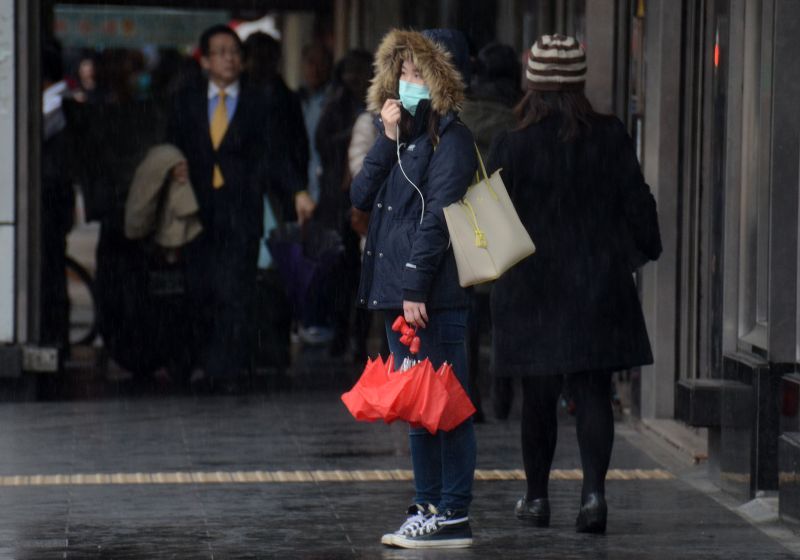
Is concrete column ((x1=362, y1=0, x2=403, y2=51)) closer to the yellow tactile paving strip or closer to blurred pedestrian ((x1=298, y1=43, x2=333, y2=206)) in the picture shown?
blurred pedestrian ((x1=298, y1=43, x2=333, y2=206))

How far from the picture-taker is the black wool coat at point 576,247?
671 centimetres

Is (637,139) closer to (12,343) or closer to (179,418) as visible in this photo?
(179,418)

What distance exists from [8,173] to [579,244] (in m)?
4.53

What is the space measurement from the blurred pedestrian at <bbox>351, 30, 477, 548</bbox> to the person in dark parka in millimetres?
351

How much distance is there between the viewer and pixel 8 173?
1030 cm

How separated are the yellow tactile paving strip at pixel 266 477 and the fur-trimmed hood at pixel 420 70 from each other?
80.7 inches

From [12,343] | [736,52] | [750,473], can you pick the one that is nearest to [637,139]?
[736,52]

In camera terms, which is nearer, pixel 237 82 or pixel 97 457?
pixel 97 457

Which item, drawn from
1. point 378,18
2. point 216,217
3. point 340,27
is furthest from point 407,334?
point 340,27

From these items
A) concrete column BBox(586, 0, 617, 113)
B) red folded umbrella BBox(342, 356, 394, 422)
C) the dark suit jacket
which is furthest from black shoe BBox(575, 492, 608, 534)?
the dark suit jacket

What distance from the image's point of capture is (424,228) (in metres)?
6.30

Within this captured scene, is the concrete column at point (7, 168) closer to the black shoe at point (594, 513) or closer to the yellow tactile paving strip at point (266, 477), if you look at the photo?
the yellow tactile paving strip at point (266, 477)

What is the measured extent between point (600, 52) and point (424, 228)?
3892mm

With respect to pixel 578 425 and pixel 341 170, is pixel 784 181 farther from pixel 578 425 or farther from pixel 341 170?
pixel 341 170
